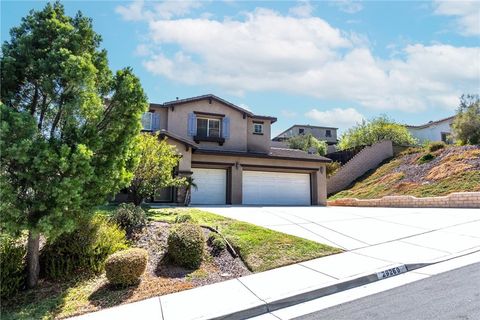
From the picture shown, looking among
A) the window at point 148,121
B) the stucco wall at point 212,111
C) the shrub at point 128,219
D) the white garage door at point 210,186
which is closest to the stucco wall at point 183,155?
the white garage door at point 210,186

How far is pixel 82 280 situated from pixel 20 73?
4453 mm

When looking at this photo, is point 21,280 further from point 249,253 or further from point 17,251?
point 249,253

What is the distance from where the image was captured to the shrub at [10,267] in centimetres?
661

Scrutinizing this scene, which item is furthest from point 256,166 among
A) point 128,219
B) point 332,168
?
point 128,219

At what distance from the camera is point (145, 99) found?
300 inches

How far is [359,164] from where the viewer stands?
101ft

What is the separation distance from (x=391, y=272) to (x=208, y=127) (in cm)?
1786

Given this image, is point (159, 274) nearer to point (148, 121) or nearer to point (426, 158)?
point (148, 121)

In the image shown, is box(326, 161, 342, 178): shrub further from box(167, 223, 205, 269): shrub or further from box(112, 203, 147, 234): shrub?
box(167, 223, 205, 269): shrub

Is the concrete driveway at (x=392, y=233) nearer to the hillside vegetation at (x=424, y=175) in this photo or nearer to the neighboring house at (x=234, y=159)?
the hillside vegetation at (x=424, y=175)

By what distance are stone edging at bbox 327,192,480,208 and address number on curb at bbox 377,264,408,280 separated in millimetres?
11468

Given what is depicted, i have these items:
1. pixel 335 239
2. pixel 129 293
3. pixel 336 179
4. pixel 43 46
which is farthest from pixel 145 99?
pixel 336 179

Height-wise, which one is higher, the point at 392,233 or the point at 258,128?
the point at 258,128

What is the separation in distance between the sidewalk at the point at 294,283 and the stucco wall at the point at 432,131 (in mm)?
39551
